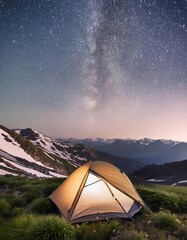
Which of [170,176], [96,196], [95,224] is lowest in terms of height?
[170,176]

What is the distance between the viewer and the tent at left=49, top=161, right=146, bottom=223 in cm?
1236

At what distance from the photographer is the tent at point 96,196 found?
1236 cm

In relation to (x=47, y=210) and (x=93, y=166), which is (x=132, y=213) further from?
(x=47, y=210)

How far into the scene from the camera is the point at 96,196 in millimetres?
12930

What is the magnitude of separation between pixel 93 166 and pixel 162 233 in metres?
4.85

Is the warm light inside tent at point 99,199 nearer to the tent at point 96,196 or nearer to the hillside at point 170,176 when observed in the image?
the tent at point 96,196

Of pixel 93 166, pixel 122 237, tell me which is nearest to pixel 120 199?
pixel 93 166

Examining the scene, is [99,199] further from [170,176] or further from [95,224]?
[170,176]

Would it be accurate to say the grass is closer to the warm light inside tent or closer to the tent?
the tent

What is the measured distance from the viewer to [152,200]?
1554cm

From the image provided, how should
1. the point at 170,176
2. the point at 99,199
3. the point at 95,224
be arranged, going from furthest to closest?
the point at 170,176
the point at 99,199
the point at 95,224

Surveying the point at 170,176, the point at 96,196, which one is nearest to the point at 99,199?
the point at 96,196

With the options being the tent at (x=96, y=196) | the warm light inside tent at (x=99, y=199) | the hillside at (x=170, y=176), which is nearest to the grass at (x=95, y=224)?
the tent at (x=96, y=196)

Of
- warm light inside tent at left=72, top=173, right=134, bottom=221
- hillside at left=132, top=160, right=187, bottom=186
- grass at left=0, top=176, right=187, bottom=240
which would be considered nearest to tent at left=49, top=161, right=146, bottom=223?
warm light inside tent at left=72, top=173, right=134, bottom=221
